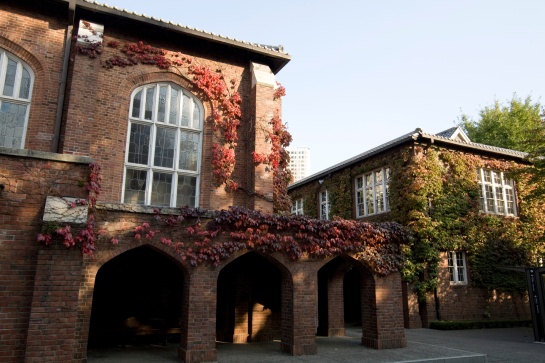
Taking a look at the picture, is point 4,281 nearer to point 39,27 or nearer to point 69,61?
point 69,61

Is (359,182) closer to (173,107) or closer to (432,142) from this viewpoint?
(432,142)

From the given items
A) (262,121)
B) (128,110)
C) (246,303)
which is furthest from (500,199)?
(128,110)

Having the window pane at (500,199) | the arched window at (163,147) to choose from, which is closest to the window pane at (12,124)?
the arched window at (163,147)

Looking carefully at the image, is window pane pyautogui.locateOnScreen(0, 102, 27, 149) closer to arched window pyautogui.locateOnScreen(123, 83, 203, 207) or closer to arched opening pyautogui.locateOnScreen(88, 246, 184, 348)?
arched window pyautogui.locateOnScreen(123, 83, 203, 207)

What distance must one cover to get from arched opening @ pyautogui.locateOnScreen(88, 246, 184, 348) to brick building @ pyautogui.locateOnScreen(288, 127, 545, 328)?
31.6ft

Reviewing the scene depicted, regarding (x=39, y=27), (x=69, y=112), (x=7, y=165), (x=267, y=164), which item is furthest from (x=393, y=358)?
(x=39, y=27)

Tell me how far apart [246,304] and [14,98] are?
8.97 metres

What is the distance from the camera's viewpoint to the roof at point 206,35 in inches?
464

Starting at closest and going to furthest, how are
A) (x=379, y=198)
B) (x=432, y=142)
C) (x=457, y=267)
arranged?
(x=457, y=267) → (x=432, y=142) → (x=379, y=198)

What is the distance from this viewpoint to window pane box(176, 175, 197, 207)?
12.7m

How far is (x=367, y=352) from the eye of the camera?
10.9 meters

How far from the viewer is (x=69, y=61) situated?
39.0 feet

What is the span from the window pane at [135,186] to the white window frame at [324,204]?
1383 centimetres

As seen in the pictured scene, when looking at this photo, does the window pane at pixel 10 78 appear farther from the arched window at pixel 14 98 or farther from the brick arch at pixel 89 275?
the brick arch at pixel 89 275
